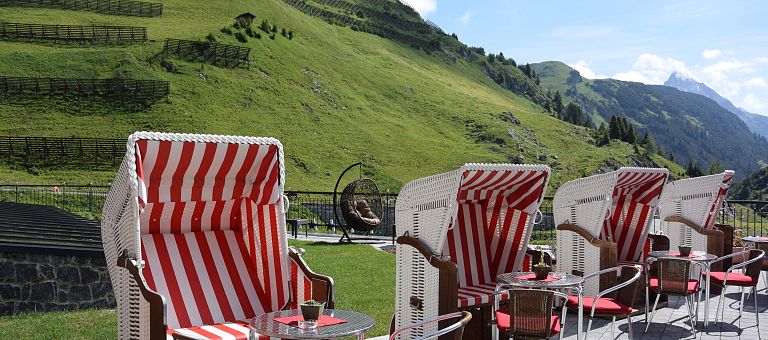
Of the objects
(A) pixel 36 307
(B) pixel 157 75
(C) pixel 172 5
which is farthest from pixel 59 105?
(A) pixel 36 307

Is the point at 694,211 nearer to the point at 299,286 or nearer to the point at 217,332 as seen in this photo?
the point at 299,286

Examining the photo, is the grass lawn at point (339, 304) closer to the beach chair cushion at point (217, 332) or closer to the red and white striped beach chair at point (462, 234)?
Result: the red and white striped beach chair at point (462, 234)

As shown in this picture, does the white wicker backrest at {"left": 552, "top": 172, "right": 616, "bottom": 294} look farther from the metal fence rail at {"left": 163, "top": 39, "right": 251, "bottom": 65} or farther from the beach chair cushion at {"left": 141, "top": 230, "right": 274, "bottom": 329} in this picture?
the metal fence rail at {"left": 163, "top": 39, "right": 251, "bottom": 65}

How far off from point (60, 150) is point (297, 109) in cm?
2115

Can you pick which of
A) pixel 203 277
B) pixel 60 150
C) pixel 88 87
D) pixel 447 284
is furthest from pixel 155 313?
pixel 88 87

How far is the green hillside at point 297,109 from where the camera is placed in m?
48.9

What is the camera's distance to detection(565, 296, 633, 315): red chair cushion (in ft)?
18.3

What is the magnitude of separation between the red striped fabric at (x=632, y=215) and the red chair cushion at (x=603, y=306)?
8.40ft

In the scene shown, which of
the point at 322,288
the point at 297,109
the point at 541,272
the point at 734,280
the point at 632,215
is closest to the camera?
the point at 322,288

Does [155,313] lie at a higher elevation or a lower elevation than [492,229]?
lower

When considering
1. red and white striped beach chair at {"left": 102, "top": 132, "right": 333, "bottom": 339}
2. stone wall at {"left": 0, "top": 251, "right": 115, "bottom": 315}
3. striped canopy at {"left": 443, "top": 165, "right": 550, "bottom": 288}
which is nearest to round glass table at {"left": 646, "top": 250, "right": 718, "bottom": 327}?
striped canopy at {"left": 443, "top": 165, "right": 550, "bottom": 288}

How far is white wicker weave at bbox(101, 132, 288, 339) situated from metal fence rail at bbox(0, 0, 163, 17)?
7170cm

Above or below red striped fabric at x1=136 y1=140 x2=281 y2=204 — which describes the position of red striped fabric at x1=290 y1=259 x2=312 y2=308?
below

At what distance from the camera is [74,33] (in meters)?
61.2
